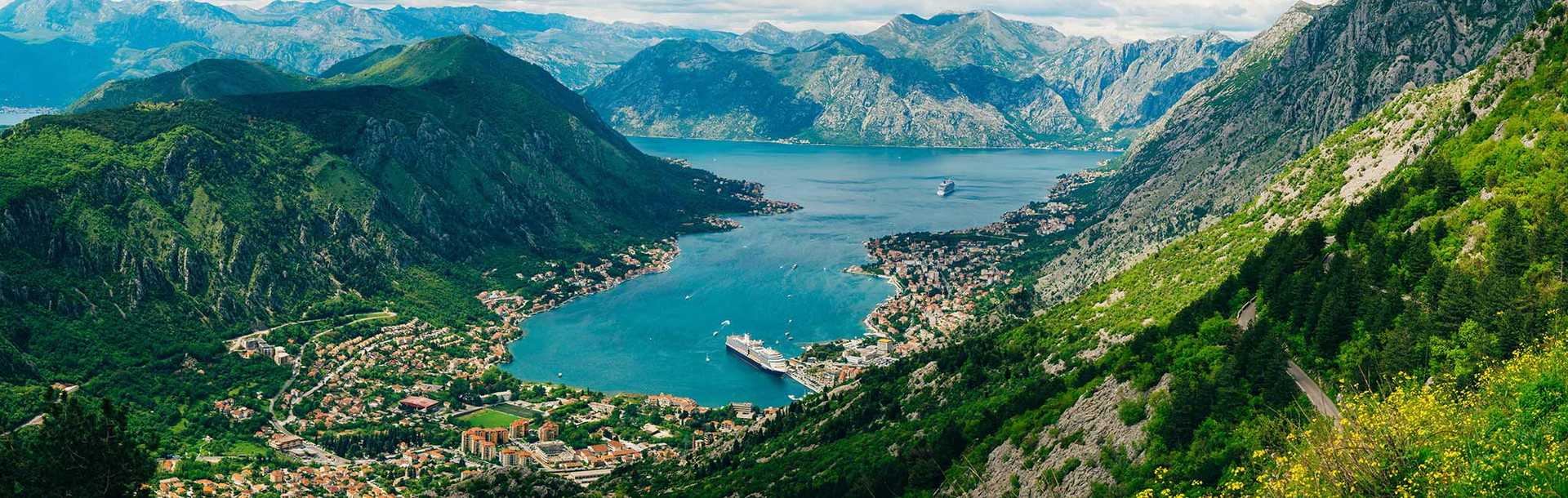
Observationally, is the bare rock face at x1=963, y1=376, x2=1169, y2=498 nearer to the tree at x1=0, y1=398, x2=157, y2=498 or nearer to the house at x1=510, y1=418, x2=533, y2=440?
the tree at x1=0, y1=398, x2=157, y2=498

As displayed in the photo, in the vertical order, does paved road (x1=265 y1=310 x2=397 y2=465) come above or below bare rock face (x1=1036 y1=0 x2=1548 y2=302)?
below

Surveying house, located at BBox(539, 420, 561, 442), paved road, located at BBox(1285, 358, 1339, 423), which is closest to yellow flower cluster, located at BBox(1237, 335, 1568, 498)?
paved road, located at BBox(1285, 358, 1339, 423)

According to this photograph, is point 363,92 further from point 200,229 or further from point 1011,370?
point 1011,370

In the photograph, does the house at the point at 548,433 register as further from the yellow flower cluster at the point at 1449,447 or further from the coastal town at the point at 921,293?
the yellow flower cluster at the point at 1449,447

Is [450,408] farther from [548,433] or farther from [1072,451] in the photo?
[1072,451]

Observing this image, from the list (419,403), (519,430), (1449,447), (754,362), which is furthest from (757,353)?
(1449,447)

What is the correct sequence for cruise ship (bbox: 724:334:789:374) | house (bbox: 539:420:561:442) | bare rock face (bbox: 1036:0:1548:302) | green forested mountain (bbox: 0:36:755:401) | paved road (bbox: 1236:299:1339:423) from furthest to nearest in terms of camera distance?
1. bare rock face (bbox: 1036:0:1548:302)
2. cruise ship (bbox: 724:334:789:374)
3. green forested mountain (bbox: 0:36:755:401)
4. house (bbox: 539:420:561:442)
5. paved road (bbox: 1236:299:1339:423)
